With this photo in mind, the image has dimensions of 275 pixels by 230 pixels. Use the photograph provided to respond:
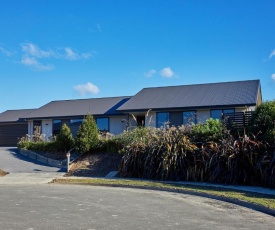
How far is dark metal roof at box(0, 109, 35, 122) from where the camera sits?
122 ft

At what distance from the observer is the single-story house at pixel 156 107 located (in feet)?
85.6

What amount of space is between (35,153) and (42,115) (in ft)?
28.8

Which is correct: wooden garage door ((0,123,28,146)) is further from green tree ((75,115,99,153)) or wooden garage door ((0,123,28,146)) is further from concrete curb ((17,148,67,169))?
green tree ((75,115,99,153))

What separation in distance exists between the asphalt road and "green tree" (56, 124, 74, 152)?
40.0 feet

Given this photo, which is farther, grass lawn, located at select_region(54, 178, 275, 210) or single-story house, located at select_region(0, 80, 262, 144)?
single-story house, located at select_region(0, 80, 262, 144)

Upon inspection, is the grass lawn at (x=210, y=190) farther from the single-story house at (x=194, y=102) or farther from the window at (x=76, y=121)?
the window at (x=76, y=121)

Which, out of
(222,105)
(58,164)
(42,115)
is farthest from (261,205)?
(42,115)

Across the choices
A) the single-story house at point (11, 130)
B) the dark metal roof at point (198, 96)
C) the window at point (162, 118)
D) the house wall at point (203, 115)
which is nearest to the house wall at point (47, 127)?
the single-story house at point (11, 130)

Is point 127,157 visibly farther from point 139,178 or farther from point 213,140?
point 213,140

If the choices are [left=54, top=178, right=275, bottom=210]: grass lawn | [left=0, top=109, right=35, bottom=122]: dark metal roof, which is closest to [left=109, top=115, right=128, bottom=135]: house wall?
[left=0, top=109, right=35, bottom=122]: dark metal roof

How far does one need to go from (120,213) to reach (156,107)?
19.3m

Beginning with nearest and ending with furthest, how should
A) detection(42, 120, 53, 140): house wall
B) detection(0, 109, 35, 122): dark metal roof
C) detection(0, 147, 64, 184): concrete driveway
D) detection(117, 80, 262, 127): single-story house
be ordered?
1. detection(0, 147, 64, 184): concrete driveway
2. detection(117, 80, 262, 127): single-story house
3. detection(42, 120, 53, 140): house wall
4. detection(0, 109, 35, 122): dark metal roof

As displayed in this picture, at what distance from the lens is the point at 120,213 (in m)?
8.48

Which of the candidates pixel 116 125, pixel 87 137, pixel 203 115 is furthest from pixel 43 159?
pixel 203 115
